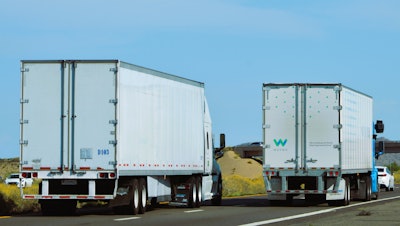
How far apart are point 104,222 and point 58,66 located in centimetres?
448

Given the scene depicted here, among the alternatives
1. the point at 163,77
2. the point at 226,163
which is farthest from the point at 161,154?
the point at 226,163

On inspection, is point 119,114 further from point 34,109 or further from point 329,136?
point 329,136

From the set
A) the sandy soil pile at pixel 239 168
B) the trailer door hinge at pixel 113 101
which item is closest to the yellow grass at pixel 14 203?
the trailer door hinge at pixel 113 101

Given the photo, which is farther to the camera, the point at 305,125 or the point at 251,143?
the point at 251,143

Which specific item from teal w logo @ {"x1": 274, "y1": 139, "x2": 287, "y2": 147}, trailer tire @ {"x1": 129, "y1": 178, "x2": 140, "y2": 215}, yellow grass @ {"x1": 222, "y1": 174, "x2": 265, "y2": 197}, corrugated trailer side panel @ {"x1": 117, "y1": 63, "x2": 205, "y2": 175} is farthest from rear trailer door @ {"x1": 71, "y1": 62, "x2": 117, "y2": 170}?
yellow grass @ {"x1": 222, "y1": 174, "x2": 265, "y2": 197}

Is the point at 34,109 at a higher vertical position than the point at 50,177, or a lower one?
higher

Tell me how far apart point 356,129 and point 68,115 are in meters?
12.8

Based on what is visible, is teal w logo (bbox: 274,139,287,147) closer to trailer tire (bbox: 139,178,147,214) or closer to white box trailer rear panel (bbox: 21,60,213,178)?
trailer tire (bbox: 139,178,147,214)

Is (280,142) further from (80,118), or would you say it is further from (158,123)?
(80,118)

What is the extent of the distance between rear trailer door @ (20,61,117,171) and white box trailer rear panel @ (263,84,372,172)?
839 cm

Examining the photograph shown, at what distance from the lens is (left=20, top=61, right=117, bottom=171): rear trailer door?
24812 mm

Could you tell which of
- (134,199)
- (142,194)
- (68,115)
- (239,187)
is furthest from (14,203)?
(239,187)

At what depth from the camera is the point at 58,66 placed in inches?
988

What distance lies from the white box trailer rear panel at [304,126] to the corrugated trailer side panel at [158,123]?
2.26m
